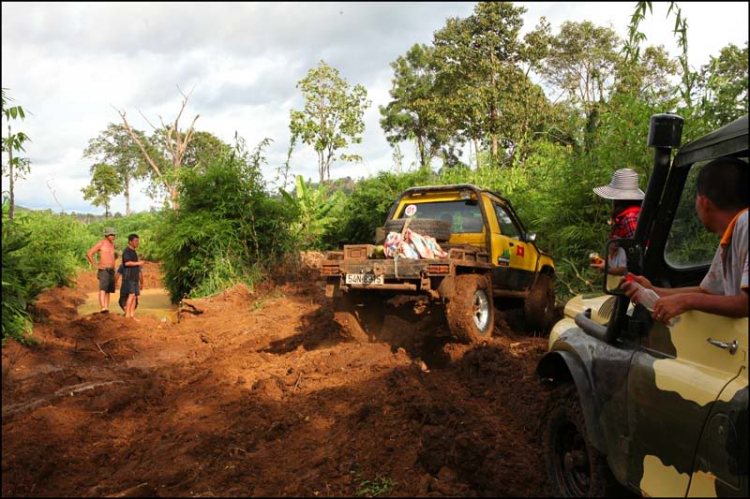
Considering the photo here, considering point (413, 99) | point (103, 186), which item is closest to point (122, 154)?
point (103, 186)

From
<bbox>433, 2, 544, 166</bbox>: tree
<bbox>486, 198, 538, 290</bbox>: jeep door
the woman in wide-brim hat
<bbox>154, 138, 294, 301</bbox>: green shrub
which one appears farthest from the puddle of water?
<bbox>433, 2, 544, 166</bbox>: tree

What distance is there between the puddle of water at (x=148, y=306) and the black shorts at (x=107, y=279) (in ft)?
3.10

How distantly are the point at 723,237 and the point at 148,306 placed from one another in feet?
51.1

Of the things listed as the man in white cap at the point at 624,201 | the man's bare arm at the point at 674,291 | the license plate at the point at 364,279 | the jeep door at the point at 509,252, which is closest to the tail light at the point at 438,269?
the license plate at the point at 364,279

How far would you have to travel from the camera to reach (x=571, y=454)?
10.1 feet

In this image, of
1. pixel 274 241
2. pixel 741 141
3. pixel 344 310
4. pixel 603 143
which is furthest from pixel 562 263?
pixel 741 141

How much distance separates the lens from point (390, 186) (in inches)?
643

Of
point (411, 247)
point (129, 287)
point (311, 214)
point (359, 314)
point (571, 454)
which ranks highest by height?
point (311, 214)

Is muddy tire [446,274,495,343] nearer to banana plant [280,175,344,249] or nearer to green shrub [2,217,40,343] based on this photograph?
green shrub [2,217,40,343]

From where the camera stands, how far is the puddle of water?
44.2 ft

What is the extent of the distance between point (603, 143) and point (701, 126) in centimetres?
189

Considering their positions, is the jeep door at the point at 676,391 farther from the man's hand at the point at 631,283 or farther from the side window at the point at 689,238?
the side window at the point at 689,238

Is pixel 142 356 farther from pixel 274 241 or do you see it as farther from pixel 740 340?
pixel 740 340

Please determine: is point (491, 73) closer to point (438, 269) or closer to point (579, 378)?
point (438, 269)
